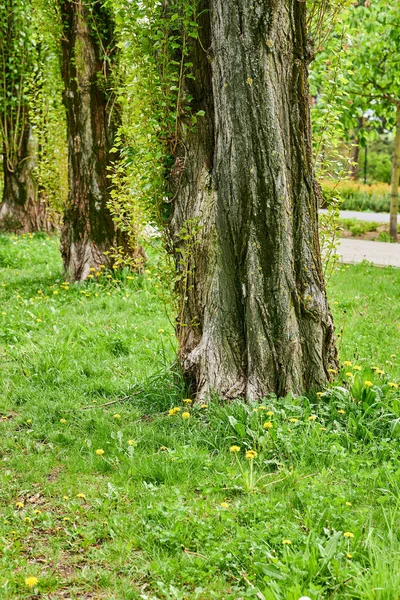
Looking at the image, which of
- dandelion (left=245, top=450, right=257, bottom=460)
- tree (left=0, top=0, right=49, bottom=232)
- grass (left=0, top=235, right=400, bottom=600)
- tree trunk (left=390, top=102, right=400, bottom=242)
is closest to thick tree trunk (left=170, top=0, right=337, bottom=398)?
grass (left=0, top=235, right=400, bottom=600)

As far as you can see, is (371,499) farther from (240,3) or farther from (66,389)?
(240,3)

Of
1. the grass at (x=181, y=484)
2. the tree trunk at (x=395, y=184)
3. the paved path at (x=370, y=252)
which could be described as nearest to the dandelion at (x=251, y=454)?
the grass at (x=181, y=484)

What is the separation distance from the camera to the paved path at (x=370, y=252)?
465 inches

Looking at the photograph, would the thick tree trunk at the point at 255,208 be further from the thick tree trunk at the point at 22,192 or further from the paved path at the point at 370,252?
the thick tree trunk at the point at 22,192

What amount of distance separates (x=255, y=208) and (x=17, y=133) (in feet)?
34.6

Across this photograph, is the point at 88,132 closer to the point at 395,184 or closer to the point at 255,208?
the point at 255,208

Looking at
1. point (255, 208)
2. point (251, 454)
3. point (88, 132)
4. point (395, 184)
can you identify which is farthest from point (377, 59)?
point (251, 454)

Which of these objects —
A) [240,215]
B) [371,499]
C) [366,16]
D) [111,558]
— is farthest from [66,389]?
[366,16]

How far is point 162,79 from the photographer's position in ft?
14.4

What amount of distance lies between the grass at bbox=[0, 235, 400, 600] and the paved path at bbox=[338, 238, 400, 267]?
20.4ft

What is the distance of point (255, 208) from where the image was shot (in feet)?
14.0

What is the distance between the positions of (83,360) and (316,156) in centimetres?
242

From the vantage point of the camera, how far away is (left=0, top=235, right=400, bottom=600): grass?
2.78 m

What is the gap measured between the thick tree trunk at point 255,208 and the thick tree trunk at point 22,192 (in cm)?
978
